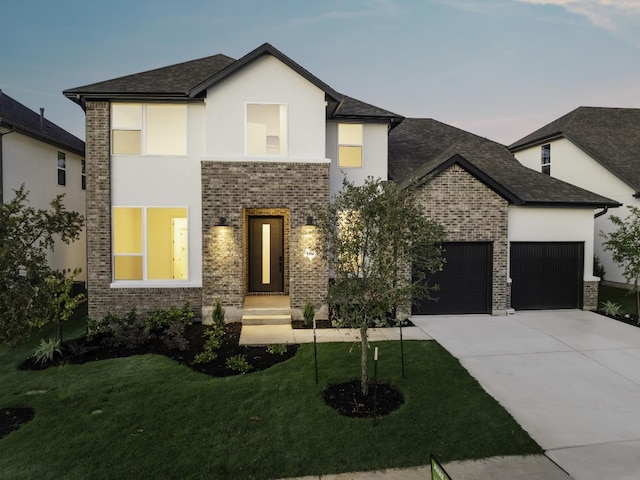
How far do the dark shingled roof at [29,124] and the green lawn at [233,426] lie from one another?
923 centimetres

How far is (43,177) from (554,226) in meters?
18.1

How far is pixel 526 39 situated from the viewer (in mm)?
19062

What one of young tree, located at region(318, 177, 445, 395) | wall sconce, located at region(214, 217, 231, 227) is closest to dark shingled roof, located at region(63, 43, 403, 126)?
wall sconce, located at region(214, 217, 231, 227)

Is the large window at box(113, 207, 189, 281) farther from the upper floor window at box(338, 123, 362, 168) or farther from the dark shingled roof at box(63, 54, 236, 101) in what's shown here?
the upper floor window at box(338, 123, 362, 168)

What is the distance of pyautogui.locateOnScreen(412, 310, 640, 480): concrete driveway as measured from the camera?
454cm

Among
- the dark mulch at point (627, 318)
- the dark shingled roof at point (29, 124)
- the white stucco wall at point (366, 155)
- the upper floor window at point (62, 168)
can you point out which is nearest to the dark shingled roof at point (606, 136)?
the dark mulch at point (627, 318)

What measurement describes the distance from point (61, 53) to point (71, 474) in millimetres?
29726

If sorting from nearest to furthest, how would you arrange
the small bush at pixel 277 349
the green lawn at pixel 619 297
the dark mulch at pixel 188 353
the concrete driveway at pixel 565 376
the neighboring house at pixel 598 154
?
the concrete driveway at pixel 565 376 < the dark mulch at pixel 188 353 < the small bush at pixel 277 349 < the green lawn at pixel 619 297 < the neighboring house at pixel 598 154

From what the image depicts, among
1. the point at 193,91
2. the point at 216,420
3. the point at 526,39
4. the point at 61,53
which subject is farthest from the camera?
the point at 61,53

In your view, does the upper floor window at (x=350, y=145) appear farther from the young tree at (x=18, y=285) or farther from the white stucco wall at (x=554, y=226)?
the young tree at (x=18, y=285)

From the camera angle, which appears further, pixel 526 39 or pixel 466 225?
pixel 526 39

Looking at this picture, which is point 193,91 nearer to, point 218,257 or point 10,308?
point 218,257

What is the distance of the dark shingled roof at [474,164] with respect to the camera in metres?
11.0

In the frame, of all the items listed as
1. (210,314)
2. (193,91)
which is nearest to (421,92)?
(193,91)
